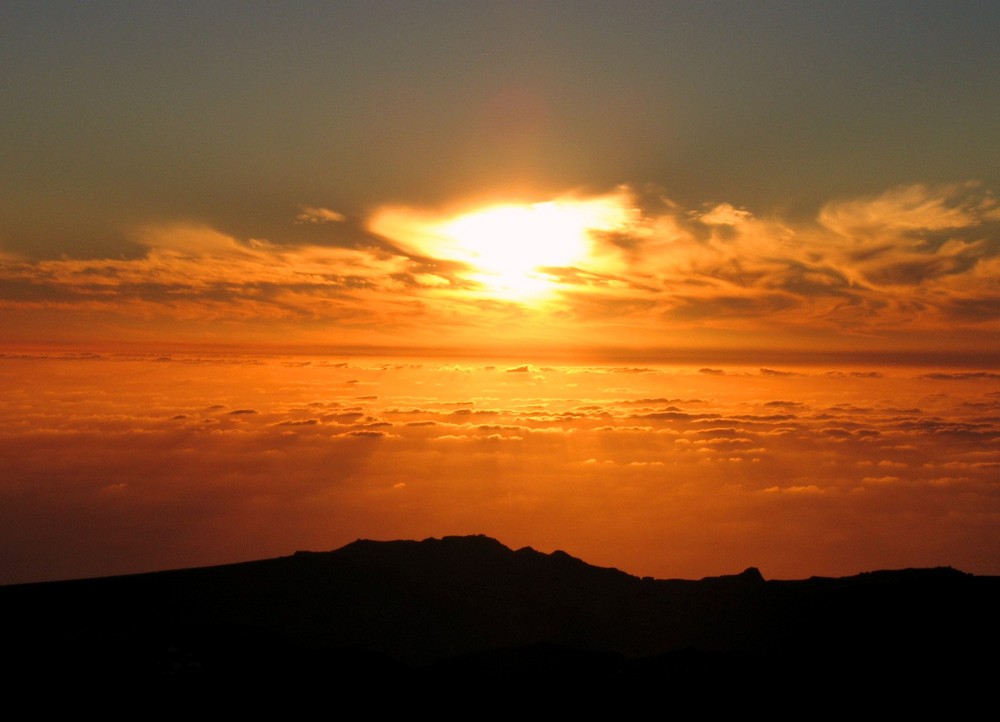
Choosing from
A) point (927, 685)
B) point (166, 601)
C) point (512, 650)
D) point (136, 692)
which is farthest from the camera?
point (166, 601)

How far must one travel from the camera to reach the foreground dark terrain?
51.8 metres

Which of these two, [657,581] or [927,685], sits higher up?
[657,581]

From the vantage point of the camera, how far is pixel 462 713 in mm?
49781

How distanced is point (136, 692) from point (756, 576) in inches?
2826

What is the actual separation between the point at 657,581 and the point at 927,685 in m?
50.3

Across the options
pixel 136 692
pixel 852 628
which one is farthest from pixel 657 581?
pixel 136 692

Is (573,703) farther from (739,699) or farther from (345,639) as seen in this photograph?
(345,639)

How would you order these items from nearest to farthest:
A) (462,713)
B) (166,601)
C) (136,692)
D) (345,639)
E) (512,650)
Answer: (136,692)
(462,713)
(512,650)
(166,601)
(345,639)

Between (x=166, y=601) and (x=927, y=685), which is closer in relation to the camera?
(x=927, y=685)

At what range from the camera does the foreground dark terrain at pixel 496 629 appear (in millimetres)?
51844

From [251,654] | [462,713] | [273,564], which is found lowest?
[462,713]

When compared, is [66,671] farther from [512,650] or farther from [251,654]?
[512,650]

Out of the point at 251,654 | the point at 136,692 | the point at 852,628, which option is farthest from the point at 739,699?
the point at 136,692

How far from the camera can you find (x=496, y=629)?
316 ft
